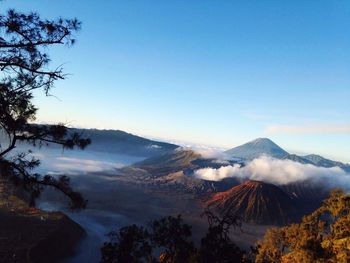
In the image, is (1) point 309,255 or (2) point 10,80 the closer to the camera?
(2) point 10,80

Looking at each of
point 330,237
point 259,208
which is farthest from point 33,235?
point 259,208

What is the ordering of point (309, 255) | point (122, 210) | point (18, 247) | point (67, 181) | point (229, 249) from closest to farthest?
point (67, 181), point (229, 249), point (309, 255), point (18, 247), point (122, 210)

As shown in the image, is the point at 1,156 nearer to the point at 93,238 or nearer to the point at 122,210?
the point at 93,238

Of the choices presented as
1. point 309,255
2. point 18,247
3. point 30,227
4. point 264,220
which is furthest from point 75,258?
point 264,220

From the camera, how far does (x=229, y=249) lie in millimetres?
16125

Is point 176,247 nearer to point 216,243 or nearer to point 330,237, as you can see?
point 216,243

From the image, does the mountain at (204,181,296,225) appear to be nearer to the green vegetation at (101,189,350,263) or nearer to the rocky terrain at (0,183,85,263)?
the rocky terrain at (0,183,85,263)

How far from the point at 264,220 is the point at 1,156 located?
7118 inches

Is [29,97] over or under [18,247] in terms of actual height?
over

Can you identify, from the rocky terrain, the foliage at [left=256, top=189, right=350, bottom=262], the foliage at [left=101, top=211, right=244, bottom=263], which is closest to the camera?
the foliage at [left=101, top=211, right=244, bottom=263]

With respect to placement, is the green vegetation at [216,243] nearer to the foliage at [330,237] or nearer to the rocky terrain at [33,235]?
the foliage at [330,237]

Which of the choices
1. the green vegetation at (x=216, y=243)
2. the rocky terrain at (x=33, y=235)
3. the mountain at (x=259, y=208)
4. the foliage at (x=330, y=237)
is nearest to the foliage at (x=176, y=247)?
the green vegetation at (x=216, y=243)

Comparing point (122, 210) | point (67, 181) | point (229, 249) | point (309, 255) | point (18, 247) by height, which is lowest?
point (122, 210)

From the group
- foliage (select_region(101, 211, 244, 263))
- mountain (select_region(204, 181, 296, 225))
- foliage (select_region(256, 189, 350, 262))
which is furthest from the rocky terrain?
mountain (select_region(204, 181, 296, 225))
